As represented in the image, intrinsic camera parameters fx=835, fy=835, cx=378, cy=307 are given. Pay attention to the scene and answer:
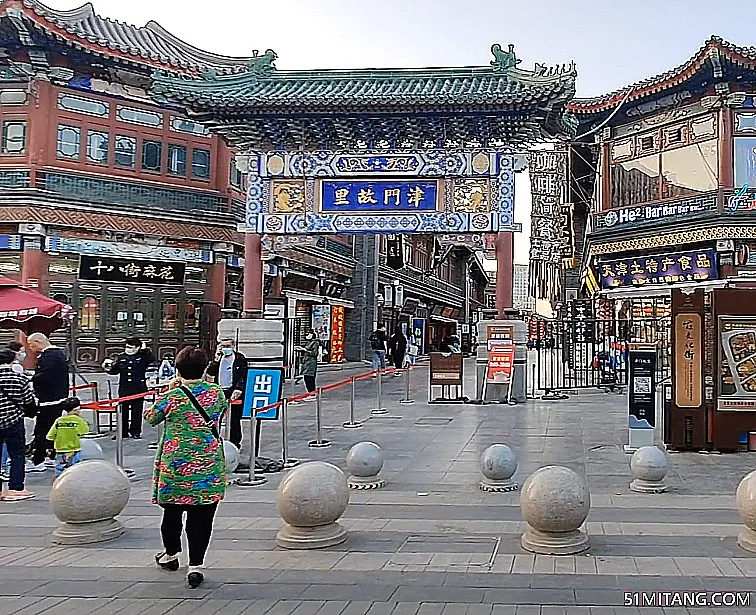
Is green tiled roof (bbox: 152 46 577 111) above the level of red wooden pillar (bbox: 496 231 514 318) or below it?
above

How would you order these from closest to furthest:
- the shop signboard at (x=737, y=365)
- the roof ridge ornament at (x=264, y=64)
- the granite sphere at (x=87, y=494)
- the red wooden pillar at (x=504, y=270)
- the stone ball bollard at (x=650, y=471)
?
1. the granite sphere at (x=87, y=494)
2. the stone ball bollard at (x=650, y=471)
3. the shop signboard at (x=737, y=365)
4. the red wooden pillar at (x=504, y=270)
5. the roof ridge ornament at (x=264, y=64)

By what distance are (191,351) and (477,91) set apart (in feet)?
51.0

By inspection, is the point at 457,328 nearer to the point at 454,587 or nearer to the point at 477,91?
the point at 477,91

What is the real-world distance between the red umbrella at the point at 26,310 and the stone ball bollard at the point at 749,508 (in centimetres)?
1151

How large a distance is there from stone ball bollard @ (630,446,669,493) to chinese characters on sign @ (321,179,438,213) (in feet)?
36.4

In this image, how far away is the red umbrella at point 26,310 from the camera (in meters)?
14.1

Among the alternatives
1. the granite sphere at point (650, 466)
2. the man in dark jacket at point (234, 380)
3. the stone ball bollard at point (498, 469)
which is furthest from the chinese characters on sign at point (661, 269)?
the stone ball bollard at point (498, 469)

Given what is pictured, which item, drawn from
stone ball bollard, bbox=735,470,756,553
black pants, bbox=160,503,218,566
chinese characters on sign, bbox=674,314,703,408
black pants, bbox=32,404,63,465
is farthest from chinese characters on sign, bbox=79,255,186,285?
stone ball bollard, bbox=735,470,756,553

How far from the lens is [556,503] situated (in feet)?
22.5

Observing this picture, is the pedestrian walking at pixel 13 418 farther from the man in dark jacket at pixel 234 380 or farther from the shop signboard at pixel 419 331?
the shop signboard at pixel 419 331

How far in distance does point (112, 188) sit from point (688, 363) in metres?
20.1

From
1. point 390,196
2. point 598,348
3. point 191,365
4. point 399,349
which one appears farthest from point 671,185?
point 191,365

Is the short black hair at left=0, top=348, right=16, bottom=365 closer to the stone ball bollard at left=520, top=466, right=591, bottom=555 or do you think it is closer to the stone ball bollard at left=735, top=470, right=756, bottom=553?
the stone ball bollard at left=520, top=466, right=591, bottom=555

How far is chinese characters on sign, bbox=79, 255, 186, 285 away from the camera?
2659cm
